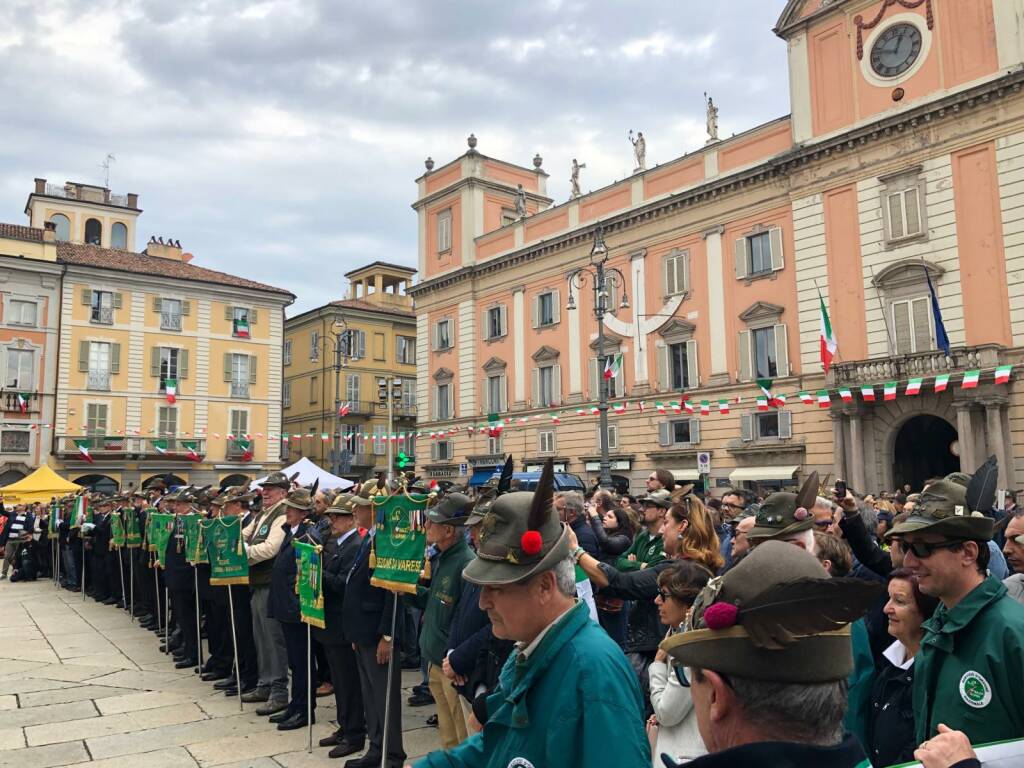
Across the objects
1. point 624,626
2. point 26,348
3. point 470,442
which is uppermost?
point 26,348

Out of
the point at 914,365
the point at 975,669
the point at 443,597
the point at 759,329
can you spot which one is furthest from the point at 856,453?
the point at 975,669

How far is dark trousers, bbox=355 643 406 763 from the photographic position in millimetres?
6789

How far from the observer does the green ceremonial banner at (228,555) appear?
9.07 meters

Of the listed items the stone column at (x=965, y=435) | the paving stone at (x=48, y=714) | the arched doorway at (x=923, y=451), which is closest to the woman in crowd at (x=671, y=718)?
the paving stone at (x=48, y=714)

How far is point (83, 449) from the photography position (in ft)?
140

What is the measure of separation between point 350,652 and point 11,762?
9.39 feet

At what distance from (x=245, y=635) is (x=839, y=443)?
20.7 metres

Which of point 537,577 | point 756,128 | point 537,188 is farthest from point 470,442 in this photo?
point 537,577

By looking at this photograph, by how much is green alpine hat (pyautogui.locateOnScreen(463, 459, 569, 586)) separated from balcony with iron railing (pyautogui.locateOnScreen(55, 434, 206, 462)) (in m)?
45.6

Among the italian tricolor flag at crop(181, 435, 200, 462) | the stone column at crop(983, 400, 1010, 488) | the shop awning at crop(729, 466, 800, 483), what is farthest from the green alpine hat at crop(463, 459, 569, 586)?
the italian tricolor flag at crop(181, 435, 200, 462)

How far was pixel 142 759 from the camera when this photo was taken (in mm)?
7074

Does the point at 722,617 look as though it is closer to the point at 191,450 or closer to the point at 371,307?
the point at 191,450

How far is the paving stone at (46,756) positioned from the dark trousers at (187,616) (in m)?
3.42

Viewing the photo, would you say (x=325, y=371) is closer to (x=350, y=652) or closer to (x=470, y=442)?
(x=470, y=442)
